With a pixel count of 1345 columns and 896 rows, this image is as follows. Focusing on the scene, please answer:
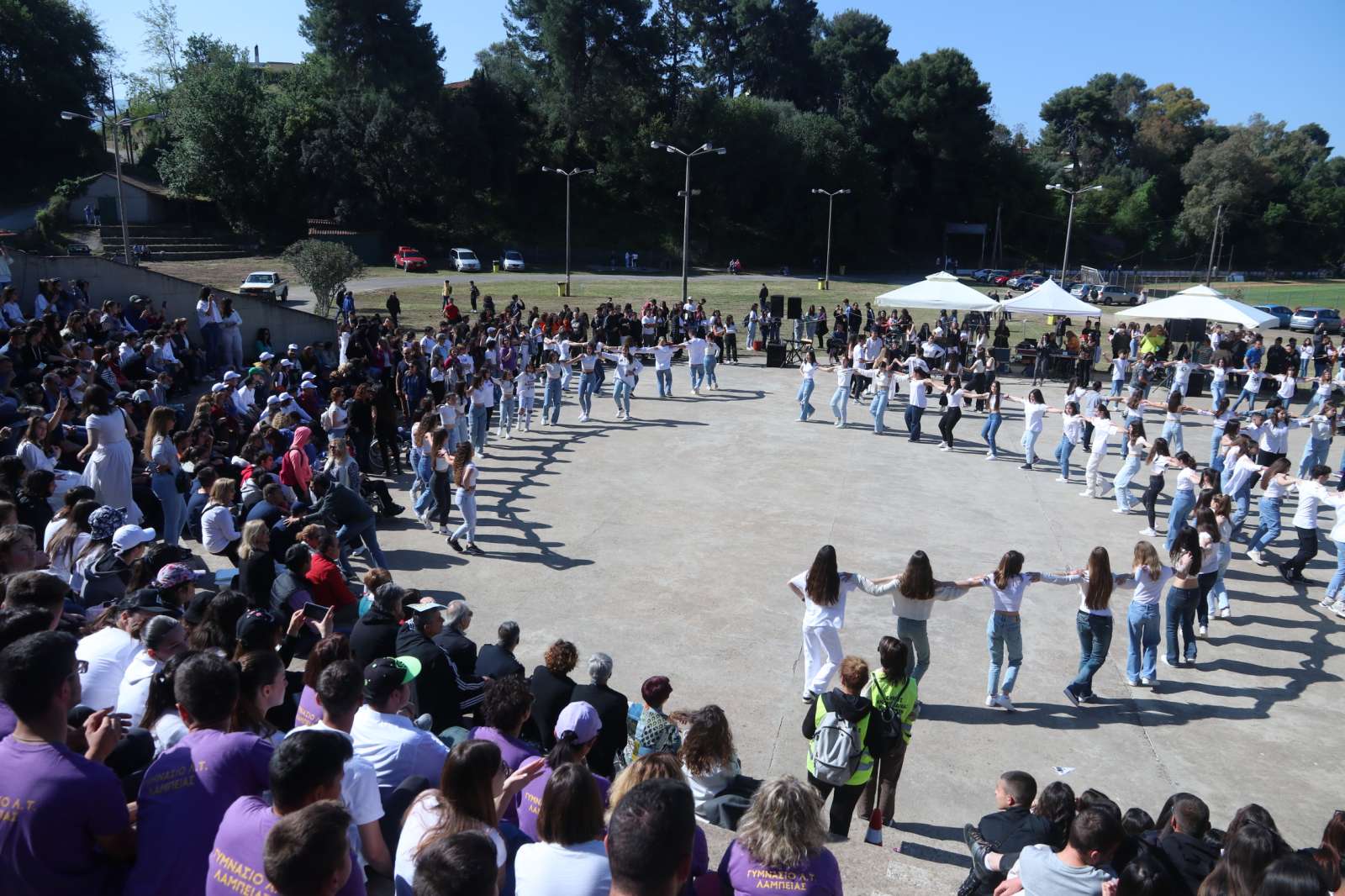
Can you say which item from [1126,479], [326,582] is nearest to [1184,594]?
[1126,479]

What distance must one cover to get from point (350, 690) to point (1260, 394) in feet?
93.1

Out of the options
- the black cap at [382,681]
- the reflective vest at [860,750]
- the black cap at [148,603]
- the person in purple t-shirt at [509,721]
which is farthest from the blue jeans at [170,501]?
the reflective vest at [860,750]

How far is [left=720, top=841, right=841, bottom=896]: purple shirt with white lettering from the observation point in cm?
349

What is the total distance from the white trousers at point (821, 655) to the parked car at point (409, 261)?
49165 mm

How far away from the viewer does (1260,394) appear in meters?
25.8

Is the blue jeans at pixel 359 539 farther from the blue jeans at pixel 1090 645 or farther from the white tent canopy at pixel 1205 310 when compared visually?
the white tent canopy at pixel 1205 310

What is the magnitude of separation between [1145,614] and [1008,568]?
1.66 meters

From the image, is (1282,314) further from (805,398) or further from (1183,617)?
(1183,617)

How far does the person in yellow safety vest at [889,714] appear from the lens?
19.0 ft

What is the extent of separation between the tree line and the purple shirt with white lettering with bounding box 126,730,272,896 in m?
58.6

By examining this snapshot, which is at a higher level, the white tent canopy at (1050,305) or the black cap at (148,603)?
the white tent canopy at (1050,305)

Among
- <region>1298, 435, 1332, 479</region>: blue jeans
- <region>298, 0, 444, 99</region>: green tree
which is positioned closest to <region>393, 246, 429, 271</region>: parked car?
<region>298, 0, 444, 99</region>: green tree

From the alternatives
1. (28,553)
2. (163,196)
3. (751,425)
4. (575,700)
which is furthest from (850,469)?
(163,196)

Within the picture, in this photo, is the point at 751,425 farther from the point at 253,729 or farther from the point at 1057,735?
the point at 253,729
